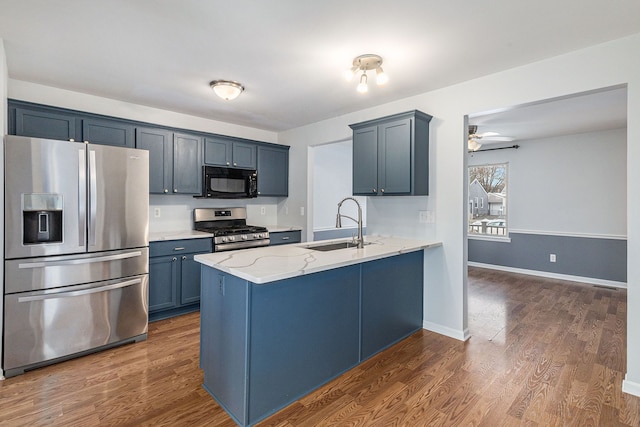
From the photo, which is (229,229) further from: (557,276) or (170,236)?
(557,276)

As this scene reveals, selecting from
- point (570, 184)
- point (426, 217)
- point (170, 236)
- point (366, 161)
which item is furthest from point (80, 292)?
point (570, 184)

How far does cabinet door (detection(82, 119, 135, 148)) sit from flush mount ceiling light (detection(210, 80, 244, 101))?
1.16 m

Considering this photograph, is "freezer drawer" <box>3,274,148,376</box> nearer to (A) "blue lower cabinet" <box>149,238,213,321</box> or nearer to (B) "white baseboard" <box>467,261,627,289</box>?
(A) "blue lower cabinet" <box>149,238,213,321</box>

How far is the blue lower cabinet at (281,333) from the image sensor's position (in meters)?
1.83

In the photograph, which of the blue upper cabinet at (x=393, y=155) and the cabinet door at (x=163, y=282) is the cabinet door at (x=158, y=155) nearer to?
the cabinet door at (x=163, y=282)

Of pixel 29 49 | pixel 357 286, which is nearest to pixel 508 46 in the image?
pixel 357 286

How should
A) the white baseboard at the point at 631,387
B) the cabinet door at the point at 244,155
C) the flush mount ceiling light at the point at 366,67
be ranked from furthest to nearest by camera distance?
the cabinet door at the point at 244,155
the flush mount ceiling light at the point at 366,67
the white baseboard at the point at 631,387

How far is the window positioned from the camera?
6073 millimetres

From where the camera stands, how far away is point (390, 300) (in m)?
2.82

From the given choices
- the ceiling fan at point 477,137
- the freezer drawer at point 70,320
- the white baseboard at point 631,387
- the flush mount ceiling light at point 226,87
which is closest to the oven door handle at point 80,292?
the freezer drawer at point 70,320

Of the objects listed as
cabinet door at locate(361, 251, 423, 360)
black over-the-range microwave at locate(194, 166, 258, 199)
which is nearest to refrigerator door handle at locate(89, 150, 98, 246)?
black over-the-range microwave at locate(194, 166, 258, 199)

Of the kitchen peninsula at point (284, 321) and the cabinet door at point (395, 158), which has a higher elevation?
the cabinet door at point (395, 158)

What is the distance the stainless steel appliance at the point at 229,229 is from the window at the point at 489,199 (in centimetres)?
445

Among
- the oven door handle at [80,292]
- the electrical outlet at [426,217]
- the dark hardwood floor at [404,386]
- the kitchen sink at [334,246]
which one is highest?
the electrical outlet at [426,217]
